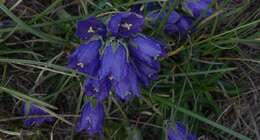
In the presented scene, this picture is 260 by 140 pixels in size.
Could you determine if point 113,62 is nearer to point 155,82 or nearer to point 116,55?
point 116,55

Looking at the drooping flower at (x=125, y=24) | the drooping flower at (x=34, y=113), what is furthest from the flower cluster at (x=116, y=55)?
the drooping flower at (x=34, y=113)

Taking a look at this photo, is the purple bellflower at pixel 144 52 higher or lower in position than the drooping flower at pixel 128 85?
higher

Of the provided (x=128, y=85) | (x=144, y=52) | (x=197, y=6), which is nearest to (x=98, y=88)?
(x=128, y=85)

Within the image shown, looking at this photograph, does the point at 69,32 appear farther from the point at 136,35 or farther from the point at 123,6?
the point at 136,35

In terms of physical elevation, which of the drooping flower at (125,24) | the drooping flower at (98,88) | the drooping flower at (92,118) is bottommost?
the drooping flower at (92,118)

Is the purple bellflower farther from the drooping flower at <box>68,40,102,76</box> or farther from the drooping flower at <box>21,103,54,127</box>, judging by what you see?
the drooping flower at <box>21,103,54,127</box>

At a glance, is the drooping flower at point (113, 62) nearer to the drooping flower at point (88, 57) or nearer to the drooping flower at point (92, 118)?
the drooping flower at point (88, 57)
